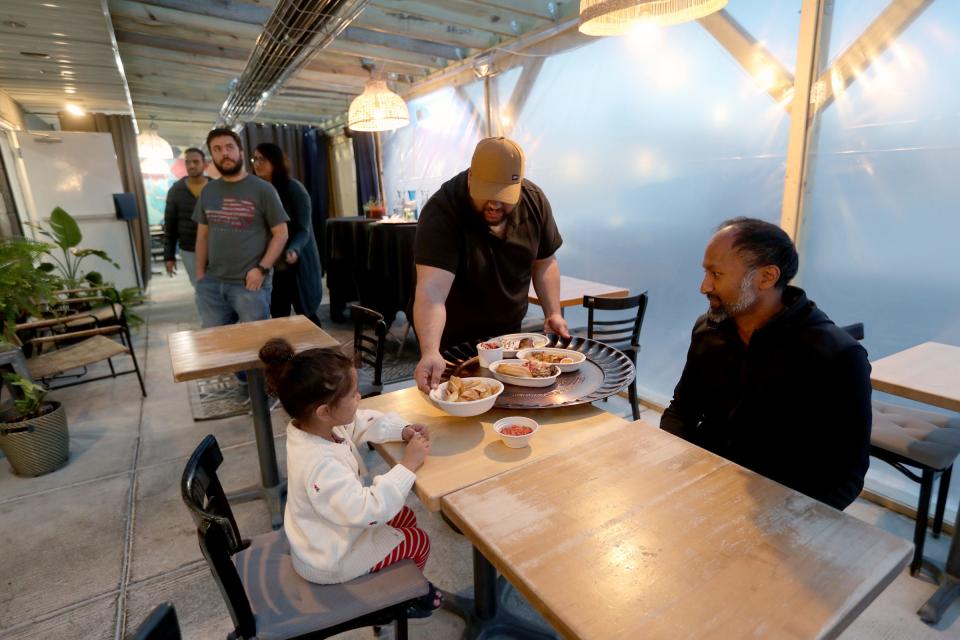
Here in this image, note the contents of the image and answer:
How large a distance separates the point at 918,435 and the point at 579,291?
1884 millimetres

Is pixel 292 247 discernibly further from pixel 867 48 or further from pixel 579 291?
pixel 867 48

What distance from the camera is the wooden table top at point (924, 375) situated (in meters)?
1.57

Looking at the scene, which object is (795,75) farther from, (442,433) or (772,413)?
(442,433)

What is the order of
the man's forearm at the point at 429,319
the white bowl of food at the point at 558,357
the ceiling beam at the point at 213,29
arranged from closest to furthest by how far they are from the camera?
the white bowl of food at the point at 558,357 → the man's forearm at the point at 429,319 → the ceiling beam at the point at 213,29

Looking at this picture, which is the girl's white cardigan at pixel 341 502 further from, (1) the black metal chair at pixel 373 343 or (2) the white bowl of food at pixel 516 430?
(1) the black metal chair at pixel 373 343

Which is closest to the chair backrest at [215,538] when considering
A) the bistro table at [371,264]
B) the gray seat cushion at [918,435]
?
the gray seat cushion at [918,435]

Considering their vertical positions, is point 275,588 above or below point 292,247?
below

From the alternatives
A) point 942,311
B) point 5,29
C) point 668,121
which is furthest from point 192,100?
point 942,311

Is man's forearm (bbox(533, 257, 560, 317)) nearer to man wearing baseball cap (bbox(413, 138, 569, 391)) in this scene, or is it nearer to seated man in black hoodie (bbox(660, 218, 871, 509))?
man wearing baseball cap (bbox(413, 138, 569, 391))

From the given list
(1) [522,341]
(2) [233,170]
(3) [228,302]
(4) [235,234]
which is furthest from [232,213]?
(1) [522,341]

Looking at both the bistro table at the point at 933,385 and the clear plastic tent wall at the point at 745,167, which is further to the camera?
the clear plastic tent wall at the point at 745,167

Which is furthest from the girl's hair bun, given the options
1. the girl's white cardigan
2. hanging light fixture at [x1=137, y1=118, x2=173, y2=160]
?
hanging light fixture at [x1=137, y1=118, x2=173, y2=160]

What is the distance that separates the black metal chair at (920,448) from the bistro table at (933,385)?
0.11 m

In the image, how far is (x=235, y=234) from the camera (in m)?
2.92
